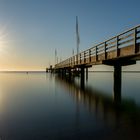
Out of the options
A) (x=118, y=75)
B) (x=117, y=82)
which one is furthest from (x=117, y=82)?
(x=118, y=75)

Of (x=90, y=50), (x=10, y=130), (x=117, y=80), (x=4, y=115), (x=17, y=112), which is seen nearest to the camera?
(x=10, y=130)

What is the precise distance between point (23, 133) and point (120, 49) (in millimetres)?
7463

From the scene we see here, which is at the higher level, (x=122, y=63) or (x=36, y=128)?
(x=122, y=63)

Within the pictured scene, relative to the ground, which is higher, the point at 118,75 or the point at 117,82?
the point at 118,75

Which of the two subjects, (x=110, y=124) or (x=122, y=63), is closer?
(x=110, y=124)

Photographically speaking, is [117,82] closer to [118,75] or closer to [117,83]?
[117,83]

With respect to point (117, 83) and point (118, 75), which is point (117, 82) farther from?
point (118, 75)

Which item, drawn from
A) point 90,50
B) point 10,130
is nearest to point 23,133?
point 10,130

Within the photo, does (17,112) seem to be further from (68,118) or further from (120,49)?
(120,49)

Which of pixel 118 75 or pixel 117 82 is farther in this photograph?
pixel 117 82

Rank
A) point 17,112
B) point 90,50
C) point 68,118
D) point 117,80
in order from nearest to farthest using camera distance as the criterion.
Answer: point 68,118, point 17,112, point 117,80, point 90,50

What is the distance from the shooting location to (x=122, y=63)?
1449 cm

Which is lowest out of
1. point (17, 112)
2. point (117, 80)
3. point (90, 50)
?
point (17, 112)

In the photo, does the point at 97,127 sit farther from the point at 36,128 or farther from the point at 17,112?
the point at 17,112
